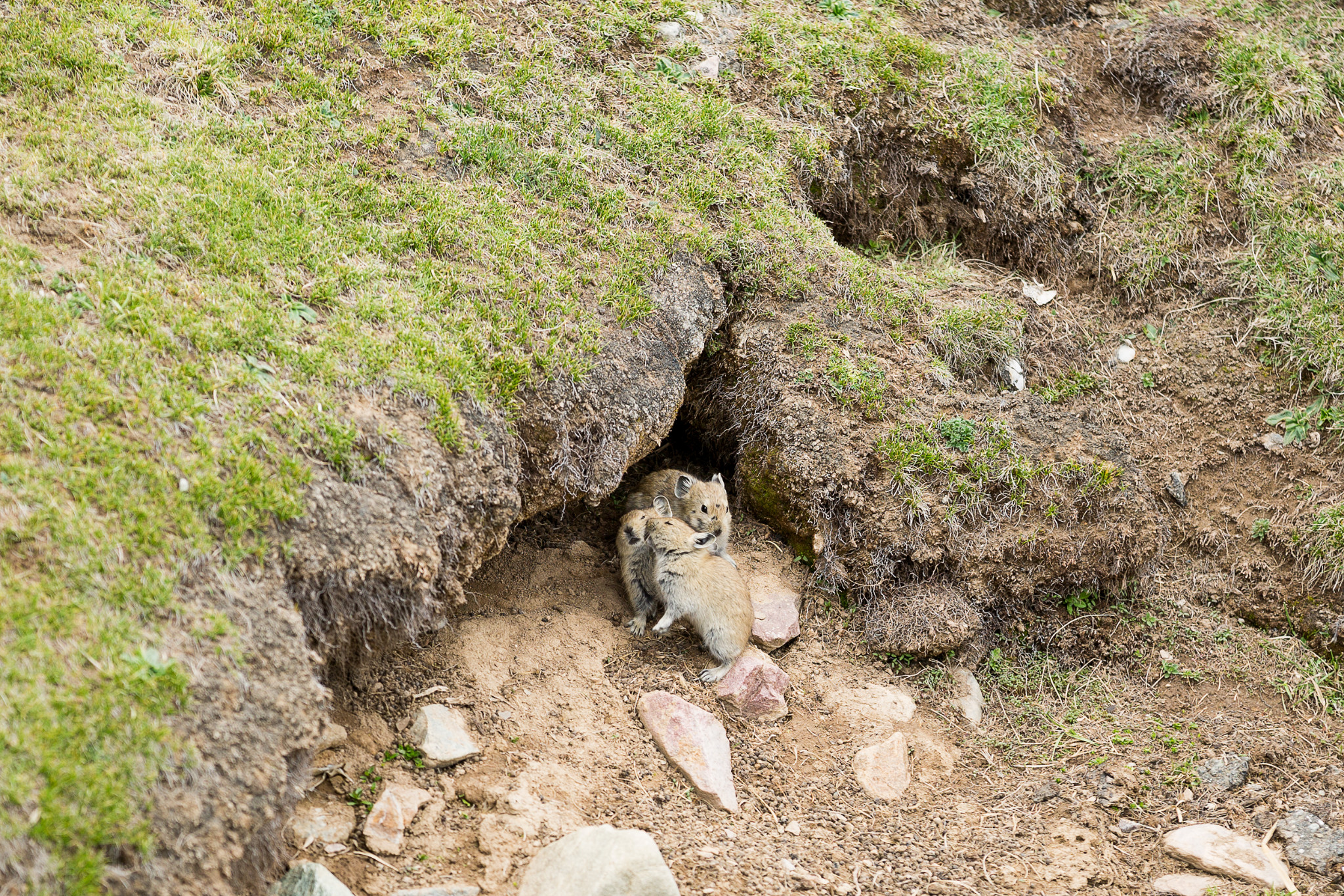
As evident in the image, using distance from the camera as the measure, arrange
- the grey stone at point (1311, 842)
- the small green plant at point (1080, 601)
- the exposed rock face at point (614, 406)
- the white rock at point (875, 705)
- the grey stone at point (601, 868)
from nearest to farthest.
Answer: the grey stone at point (601, 868), the grey stone at point (1311, 842), the exposed rock face at point (614, 406), the white rock at point (875, 705), the small green plant at point (1080, 601)

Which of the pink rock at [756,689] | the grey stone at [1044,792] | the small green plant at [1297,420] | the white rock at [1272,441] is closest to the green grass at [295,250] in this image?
the pink rock at [756,689]

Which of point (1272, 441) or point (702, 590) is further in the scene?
point (1272, 441)

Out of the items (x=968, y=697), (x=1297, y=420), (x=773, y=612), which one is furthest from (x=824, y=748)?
(x=1297, y=420)

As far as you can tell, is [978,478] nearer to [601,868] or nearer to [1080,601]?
[1080,601]

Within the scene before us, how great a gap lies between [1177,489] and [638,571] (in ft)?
14.2

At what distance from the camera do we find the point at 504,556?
6.53 meters

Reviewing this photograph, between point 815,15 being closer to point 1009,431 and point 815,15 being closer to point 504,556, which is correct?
point 1009,431

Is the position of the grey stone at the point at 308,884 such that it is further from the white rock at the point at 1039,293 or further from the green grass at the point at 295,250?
the white rock at the point at 1039,293

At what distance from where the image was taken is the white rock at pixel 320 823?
4.66 metres

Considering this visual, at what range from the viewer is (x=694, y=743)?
5.59m

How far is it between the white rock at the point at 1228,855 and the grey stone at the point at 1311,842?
0.15m

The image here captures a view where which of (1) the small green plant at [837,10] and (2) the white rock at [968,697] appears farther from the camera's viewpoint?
(1) the small green plant at [837,10]

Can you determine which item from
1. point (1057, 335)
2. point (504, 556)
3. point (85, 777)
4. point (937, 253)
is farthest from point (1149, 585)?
point (85, 777)

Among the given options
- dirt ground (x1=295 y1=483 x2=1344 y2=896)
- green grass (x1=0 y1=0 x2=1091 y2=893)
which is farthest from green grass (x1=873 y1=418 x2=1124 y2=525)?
dirt ground (x1=295 y1=483 x2=1344 y2=896)
